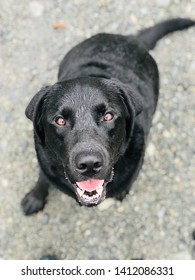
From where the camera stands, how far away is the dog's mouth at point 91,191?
322 cm

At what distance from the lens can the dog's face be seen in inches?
117

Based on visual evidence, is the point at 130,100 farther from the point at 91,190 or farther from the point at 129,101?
the point at 91,190

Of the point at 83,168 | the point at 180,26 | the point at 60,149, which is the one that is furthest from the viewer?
the point at 180,26

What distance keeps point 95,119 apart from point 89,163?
1.19ft

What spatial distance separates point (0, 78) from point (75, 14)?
1.09m

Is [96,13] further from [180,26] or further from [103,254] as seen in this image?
[103,254]

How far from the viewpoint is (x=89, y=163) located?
9.51ft

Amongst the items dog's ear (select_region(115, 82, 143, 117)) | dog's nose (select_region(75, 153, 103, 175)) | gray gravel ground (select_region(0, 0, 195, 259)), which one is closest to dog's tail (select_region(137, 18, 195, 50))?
gray gravel ground (select_region(0, 0, 195, 259))

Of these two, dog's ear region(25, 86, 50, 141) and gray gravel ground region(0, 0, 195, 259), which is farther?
gray gravel ground region(0, 0, 195, 259)

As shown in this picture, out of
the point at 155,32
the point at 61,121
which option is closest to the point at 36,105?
the point at 61,121

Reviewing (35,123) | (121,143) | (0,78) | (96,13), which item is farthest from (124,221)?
(96,13)

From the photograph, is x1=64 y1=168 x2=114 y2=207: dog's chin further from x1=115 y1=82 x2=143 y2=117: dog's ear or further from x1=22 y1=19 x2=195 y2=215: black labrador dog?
x1=115 y1=82 x2=143 y2=117: dog's ear

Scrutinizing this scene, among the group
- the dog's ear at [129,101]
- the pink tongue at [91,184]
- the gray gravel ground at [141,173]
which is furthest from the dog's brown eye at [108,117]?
the gray gravel ground at [141,173]

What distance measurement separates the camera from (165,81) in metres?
4.83
